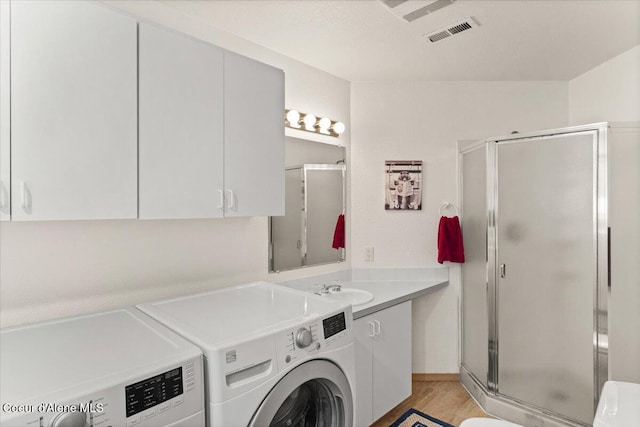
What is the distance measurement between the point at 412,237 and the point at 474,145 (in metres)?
0.85

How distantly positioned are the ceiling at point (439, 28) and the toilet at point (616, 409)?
1.82m

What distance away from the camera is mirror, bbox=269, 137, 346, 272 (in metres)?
2.46

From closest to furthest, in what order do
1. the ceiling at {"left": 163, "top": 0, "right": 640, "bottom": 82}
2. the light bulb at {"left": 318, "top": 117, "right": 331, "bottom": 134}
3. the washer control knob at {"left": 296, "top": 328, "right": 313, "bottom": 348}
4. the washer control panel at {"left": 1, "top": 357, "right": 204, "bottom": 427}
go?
the washer control panel at {"left": 1, "top": 357, "right": 204, "bottom": 427}, the washer control knob at {"left": 296, "top": 328, "right": 313, "bottom": 348}, the ceiling at {"left": 163, "top": 0, "right": 640, "bottom": 82}, the light bulb at {"left": 318, "top": 117, "right": 331, "bottom": 134}

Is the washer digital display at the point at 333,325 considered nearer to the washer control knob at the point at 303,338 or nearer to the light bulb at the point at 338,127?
the washer control knob at the point at 303,338

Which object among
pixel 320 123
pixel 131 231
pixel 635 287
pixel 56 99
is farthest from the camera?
pixel 320 123

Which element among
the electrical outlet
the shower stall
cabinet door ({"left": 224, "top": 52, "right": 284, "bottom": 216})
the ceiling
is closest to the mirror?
the electrical outlet

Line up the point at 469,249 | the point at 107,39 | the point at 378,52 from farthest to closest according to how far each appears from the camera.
A: 1. the point at 469,249
2. the point at 378,52
3. the point at 107,39

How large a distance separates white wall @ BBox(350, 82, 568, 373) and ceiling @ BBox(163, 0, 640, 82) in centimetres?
18

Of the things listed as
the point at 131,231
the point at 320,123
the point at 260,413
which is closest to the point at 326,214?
the point at 320,123

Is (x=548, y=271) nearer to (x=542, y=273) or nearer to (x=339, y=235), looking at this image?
(x=542, y=273)

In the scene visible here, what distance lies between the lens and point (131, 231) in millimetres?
1802

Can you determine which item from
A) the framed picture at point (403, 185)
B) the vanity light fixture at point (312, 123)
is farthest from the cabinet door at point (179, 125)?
the framed picture at point (403, 185)

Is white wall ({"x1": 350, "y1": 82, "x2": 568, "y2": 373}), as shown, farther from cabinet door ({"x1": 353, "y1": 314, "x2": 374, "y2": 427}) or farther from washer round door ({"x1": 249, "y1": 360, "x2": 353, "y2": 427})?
washer round door ({"x1": 249, "y1": 360, "x2": 353, "y2": 427})

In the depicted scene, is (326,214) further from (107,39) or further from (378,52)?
(107,39)
